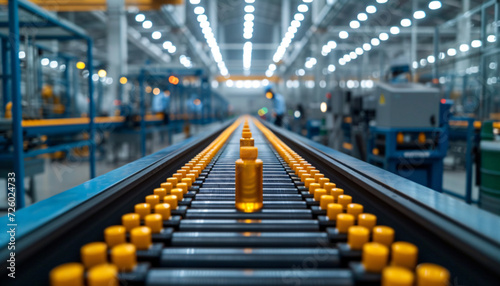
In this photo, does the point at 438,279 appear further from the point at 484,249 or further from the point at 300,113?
the point at 300,113

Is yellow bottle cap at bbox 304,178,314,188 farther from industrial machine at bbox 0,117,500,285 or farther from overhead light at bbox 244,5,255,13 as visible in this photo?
overhead light at bbox 244,5,255,13

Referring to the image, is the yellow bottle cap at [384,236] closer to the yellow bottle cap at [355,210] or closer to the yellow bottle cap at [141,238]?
the yellow bottle cap at [355,210]

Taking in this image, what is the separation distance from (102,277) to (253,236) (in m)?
0.47

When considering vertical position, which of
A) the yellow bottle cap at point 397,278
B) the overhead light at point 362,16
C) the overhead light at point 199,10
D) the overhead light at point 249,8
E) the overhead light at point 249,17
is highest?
the overhead light at point 249,17

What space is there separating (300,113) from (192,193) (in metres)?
9.03

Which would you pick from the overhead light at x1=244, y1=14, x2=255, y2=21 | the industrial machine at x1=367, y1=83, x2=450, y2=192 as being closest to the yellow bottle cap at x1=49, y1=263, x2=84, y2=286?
the industrial machine at x1=367, y1=83, x2=450, y2=192

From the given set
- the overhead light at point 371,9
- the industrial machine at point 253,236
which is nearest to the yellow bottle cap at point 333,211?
the industrial machine at point 253,236

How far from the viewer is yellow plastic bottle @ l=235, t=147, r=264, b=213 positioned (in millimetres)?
1101

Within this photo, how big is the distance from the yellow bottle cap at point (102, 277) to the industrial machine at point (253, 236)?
0.05m

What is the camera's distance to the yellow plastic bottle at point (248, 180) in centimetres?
110

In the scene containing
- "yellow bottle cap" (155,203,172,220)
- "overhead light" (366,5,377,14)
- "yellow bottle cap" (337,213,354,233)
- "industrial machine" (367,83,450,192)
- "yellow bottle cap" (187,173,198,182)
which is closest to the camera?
"yellow bottle cap" (337,213,354,233)

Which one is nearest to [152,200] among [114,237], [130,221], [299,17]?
[130,221]

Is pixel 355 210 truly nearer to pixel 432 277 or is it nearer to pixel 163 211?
pixel 432 277

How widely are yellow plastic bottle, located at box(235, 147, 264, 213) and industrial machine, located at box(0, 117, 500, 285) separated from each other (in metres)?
0.05
